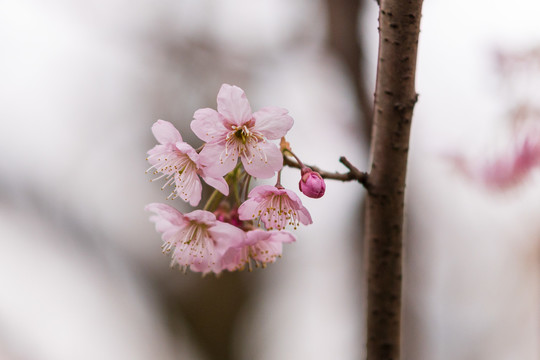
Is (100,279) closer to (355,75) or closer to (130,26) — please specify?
(130,26)

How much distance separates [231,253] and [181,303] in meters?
3.27

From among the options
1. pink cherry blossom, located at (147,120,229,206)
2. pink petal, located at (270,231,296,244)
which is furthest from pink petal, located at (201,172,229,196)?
pink petal, located at (270,231,296,244)

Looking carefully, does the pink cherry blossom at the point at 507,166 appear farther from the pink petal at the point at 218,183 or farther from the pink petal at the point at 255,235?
the pink petal at the point at 218,183

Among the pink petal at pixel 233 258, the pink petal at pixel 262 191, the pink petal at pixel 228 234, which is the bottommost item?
the pink petal at pixel 233 258

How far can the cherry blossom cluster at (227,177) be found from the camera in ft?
2.49

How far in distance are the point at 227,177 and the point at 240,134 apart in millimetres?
126

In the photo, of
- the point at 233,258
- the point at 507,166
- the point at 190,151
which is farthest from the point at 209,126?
the point at 507,166

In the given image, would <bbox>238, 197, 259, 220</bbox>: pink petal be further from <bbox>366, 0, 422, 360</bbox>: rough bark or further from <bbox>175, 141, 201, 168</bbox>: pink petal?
<bbox>366, 0, 422, 360</bbox>: rough bark

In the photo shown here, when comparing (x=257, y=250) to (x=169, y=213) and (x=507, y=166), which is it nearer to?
(x=169, y=213)

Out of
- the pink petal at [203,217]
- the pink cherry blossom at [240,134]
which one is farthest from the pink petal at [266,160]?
the pink petal at [203,217]

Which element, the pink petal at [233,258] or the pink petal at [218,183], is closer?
the pink petal at [218,183]

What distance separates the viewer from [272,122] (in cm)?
78

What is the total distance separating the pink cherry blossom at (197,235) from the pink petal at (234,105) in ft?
0.56

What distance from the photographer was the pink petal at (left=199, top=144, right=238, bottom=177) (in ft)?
2.49
